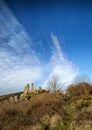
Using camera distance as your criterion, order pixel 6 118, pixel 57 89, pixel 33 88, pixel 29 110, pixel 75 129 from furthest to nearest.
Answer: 1. pixel 33 88
2. pixel 57 89
3. pixel 29 110
4. pixel 6 118
5. pixel 75 129

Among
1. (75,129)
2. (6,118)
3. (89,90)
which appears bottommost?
(75,129)

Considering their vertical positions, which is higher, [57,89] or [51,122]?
[57,89]

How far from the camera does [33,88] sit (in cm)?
4209

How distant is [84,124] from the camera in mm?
10094

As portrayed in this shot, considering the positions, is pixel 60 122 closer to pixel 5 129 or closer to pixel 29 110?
pixel 5 129

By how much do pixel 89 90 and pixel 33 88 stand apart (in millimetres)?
13543

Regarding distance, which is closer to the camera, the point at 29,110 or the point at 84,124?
the point at 84,124

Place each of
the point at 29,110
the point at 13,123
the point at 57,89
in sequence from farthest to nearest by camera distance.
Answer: the point at 57,89 → the point at 29,110 → the point at 13,123

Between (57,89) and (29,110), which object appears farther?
(57,89)

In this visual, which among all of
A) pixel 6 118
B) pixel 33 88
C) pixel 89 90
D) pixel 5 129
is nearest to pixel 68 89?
pixel 89 90

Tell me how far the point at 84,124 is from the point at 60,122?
72.8 inches

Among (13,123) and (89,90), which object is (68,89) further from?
(13,123)

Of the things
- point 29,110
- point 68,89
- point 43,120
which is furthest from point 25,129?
point 68,89

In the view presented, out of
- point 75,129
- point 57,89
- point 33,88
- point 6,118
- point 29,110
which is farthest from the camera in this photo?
point 33,88
